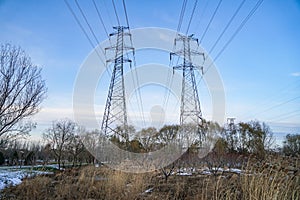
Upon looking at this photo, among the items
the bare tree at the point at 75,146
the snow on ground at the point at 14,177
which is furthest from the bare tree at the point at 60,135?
the snow on ground at the point at 14,177

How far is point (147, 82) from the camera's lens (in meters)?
13.3

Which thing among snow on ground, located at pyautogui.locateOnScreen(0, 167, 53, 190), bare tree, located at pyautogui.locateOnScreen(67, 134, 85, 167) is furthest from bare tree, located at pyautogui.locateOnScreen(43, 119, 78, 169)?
snow on ground, located at pyautogui.locateOnScreen(0, 167, 53, 190)

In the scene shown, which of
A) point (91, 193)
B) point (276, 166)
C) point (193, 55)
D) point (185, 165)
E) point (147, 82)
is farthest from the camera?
point (193, 55)

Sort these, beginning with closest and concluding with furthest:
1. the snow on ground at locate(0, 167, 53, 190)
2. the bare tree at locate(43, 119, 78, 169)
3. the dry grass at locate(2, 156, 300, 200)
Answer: the dry grass at locate(2, 156, 300, 200)
the snow on ground at locate(0, 167, 53, 190)
the bare tree at locate(43, 119, 78, 169)

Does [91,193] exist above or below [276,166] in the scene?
below

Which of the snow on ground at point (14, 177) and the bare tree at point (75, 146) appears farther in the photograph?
the bare tree at point (75, 146)

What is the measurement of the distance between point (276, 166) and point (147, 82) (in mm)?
9169

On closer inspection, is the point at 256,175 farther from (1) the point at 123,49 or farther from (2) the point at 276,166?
(1) the point at 123,49

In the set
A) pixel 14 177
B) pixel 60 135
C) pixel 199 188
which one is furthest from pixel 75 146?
pixel 199 188

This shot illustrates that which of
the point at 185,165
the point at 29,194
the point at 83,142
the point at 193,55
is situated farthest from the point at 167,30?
the point at 83,142

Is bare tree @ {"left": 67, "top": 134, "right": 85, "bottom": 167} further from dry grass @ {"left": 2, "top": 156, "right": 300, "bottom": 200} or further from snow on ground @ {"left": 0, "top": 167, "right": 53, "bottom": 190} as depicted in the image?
dry grass @ {"left": 2, "top": 156, "right": 300, "bottom": 200}

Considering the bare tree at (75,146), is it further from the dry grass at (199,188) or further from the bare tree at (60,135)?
the dry grass at (199,188)

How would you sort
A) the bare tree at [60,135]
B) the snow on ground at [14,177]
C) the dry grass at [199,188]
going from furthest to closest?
1. the bare tree at [60,135]
2. the snow on ground at [14,177]
3. the dry grass at [199,188]

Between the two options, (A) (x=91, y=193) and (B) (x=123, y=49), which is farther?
(B) (x=123, y=49)
